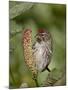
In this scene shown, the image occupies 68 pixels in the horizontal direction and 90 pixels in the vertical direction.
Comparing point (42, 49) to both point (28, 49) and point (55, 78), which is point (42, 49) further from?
point (55, 78)

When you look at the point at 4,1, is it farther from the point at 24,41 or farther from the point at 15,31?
the point at 24,41

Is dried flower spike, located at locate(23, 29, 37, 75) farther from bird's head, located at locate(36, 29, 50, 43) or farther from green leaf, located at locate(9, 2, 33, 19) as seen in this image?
green leaf, located at locate(9, 2, 33, 19)

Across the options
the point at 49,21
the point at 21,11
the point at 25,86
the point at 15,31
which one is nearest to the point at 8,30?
the point at 15,31

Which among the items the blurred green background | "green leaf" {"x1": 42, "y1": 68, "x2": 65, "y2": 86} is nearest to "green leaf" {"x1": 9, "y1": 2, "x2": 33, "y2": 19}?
the blurred green background

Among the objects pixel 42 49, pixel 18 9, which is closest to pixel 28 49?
pixel 42 49

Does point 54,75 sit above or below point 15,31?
below

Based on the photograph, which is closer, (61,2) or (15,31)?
(15,31)
